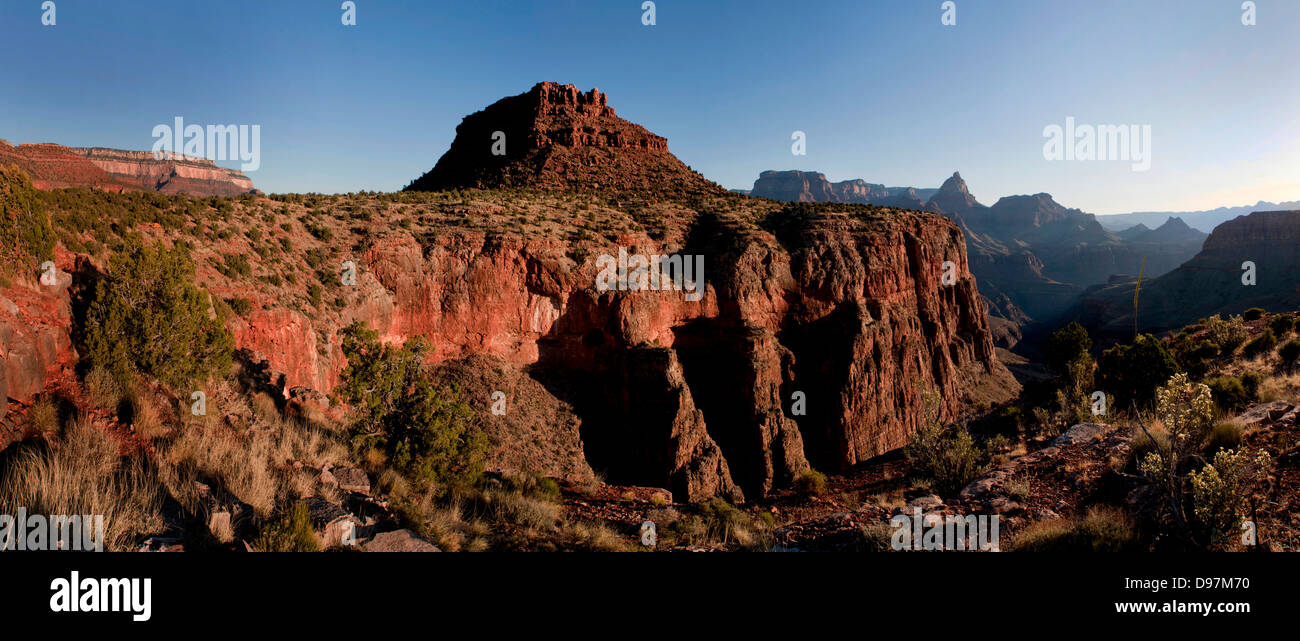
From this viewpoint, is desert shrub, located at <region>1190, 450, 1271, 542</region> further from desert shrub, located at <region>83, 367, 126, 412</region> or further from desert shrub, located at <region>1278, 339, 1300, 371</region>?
desert shrub, located at <region>83, 367, 126, 412</region>

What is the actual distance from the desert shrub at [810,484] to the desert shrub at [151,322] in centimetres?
2248

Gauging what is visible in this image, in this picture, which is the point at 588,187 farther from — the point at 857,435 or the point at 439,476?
the point at 439,476

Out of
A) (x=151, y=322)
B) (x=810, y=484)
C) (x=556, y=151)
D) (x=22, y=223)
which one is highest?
(x=556, y=151)

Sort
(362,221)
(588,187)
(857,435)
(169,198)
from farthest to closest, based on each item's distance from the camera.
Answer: (588,187)
(857,435)
(362,221)
(169,198)

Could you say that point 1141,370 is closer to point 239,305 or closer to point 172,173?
point 239,305

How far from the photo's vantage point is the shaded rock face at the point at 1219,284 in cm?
8869

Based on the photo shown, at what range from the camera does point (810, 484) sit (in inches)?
966

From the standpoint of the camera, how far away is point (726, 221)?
32.7m

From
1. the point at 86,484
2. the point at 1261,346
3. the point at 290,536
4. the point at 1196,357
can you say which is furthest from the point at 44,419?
the point at 1196,357

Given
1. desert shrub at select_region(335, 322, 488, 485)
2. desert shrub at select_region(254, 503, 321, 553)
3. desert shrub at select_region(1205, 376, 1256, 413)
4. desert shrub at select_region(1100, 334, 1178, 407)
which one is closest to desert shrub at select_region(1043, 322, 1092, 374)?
desert shrub at select_region(1100, 334, 1178, 407)

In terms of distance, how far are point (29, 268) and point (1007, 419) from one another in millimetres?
30448

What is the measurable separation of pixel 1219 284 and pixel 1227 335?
112968mm

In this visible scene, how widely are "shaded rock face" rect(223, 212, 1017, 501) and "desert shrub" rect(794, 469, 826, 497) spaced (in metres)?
1.19
